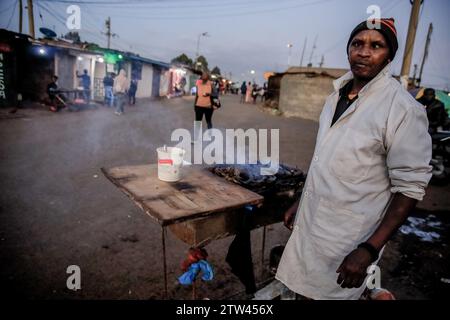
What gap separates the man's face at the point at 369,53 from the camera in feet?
5.20

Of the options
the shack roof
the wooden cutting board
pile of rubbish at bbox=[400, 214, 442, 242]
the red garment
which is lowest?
pile of rubbish at bbox=[400, 214, 442, 242]

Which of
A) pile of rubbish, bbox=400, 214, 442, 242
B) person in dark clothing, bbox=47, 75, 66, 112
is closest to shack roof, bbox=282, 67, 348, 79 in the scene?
person in dark clothing, bbox=47, 75, 66, 112

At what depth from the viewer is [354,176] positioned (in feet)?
5.24

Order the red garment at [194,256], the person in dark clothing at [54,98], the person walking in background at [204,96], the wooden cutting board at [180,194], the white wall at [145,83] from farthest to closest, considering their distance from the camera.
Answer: the white wall at [145,83] < the person in dark clothing at [54,98] < the person walking in background at [204,96] < the red garment at [194,256] < the wooden cutting board at [180,194]

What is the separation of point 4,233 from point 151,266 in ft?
6.12

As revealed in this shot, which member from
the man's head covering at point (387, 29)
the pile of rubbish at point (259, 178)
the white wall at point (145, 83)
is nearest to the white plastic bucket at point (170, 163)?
the pile of rubbish at point (259, 178)

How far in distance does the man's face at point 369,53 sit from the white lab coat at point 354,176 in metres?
0.06

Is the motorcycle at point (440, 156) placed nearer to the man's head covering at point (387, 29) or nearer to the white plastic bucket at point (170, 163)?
the man's head covering at point (387, 29)

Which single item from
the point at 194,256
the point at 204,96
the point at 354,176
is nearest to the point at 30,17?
the point at 204,96

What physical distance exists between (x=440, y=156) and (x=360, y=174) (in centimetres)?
753

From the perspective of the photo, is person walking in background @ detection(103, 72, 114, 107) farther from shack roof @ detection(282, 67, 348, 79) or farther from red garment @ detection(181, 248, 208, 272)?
red garment @ detection(181, 248, 208, 272)

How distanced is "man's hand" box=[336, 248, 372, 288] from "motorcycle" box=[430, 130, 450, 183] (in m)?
6.94

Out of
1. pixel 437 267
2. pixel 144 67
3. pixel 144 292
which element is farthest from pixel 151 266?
pixel 144 67

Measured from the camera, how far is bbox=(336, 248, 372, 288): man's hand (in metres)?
1.47
